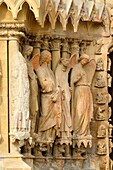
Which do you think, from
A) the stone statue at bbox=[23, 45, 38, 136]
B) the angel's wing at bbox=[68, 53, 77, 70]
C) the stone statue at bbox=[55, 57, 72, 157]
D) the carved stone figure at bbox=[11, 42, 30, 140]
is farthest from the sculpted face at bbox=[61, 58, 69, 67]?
the carved stone figure at bbox=[11, 42, 30, 140]

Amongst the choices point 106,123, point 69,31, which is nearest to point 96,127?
point 106,123

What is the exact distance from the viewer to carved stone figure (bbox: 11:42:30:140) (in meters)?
17.1

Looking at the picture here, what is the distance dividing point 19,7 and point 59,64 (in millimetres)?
1561

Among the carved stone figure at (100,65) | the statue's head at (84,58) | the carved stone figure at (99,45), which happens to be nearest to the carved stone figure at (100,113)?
the carved stone figure at (100,65)

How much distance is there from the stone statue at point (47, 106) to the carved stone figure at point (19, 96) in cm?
71

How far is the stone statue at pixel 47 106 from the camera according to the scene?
58.6 feet

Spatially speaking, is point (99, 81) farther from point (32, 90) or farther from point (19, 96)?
point (19, 96)

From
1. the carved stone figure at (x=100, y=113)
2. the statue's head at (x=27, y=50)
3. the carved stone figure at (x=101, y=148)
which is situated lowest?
the carved stone figure at (x=101, y=148)

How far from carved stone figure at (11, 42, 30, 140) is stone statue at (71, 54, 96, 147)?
4.36 feet

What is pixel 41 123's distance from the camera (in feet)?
58.7

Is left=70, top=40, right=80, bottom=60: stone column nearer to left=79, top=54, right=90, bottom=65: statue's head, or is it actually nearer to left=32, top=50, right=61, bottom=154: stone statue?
left=79, top=54, right=90, bottom=65: statue's head

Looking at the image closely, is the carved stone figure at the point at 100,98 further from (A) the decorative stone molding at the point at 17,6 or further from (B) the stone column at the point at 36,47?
(A) the decorative stone molding at the point at 17,6

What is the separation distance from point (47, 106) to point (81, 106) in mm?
628

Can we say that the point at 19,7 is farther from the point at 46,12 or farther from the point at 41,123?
the point at 41,123
